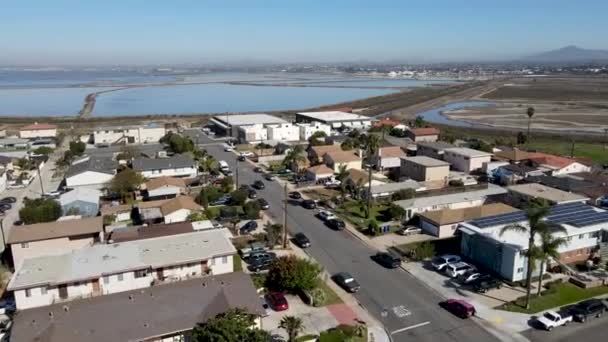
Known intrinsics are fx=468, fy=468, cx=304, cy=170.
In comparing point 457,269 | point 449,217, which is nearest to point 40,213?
point 457,269

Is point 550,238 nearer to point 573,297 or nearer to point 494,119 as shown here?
point 573,297

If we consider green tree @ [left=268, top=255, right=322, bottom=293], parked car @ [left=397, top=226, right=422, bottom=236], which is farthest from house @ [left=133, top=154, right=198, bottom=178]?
green tree @ [left=268, top=255, right=322, bottom=293]

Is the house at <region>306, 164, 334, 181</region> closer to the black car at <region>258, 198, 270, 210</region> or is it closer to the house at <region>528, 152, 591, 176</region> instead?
the black car at <region>258, 198, 270, 210</region>

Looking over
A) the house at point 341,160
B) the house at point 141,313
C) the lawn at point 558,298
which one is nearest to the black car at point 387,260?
the lawn at point 558,298

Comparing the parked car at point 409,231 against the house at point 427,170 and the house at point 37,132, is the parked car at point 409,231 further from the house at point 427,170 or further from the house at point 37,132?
the house at point 37,132

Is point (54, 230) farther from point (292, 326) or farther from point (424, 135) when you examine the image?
point (424, 135)

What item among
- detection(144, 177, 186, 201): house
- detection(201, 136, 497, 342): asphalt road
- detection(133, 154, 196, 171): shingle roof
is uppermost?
detection(133, 154, 196, 171): shingle roof
